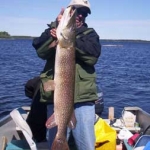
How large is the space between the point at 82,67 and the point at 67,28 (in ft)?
2.38

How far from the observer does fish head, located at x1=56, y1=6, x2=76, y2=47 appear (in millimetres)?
3621

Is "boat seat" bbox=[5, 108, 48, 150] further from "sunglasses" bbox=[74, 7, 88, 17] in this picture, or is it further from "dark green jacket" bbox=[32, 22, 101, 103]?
Result: "sunglasses" bbox=[74, 7, 88, 17]

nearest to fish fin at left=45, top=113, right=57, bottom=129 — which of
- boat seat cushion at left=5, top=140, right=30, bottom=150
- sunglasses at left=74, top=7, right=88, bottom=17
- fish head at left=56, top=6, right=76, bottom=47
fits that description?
fish head at left=56, top=6, right=76, bottom=47

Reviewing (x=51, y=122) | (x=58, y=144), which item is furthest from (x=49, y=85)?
(x=58, y=144)

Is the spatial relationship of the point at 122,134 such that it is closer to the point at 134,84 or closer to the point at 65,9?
the point at 65,9

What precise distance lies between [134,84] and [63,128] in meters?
21.0

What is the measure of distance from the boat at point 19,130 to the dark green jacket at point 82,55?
4.52 ft

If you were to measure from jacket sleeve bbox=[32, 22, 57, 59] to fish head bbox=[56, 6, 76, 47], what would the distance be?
22 cm

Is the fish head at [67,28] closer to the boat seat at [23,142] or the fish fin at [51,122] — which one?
the fish fin at [51,122]

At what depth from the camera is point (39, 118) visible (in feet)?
18.2

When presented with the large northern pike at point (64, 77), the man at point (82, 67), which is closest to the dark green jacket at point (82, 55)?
the man at point (82, 67)

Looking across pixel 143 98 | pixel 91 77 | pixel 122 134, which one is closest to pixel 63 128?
pixel 91 77

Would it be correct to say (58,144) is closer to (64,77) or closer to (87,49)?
(64,77)

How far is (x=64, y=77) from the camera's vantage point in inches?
156
